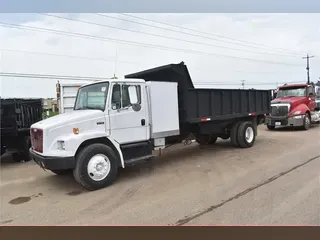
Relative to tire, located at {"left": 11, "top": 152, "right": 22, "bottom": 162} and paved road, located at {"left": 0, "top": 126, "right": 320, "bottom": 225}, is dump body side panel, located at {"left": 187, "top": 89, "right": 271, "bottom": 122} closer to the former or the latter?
paved road, located at {"left": 0, "top": 126, "right": 320, "bottom": 225}

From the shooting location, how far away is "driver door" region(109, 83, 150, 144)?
594 cm

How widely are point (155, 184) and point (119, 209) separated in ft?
4.28

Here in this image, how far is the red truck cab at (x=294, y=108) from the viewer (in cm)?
1308

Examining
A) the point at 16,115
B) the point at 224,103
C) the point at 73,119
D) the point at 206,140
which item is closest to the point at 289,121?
the point at 206,140

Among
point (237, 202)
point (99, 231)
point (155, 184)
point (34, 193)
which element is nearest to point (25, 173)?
point (34, 193)

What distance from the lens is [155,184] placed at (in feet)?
18.4

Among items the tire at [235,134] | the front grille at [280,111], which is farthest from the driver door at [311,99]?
the tire at [235,134]

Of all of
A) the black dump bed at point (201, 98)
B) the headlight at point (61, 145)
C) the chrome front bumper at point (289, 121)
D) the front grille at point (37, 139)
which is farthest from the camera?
the chrome front bumper at point (289, 121)

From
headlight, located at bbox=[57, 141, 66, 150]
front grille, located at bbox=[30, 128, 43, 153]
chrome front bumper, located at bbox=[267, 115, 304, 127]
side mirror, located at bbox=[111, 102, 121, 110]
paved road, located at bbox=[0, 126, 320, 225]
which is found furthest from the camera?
chrome front bumper, located at bbox=[267, 115, 304, 127]

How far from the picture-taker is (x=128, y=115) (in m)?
6.11

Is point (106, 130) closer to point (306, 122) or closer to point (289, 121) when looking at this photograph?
point (289, 121)

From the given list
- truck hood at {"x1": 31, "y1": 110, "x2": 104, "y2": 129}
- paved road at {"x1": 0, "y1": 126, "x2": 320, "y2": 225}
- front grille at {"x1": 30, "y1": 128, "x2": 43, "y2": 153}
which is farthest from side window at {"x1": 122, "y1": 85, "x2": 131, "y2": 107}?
front grille at {"x1": 30, "y1": 128, "x2": 43, "y2": 153}

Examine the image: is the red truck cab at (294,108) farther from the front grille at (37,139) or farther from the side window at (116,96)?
the front grille at (37,139)

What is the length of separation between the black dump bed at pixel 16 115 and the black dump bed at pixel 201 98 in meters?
3.24
